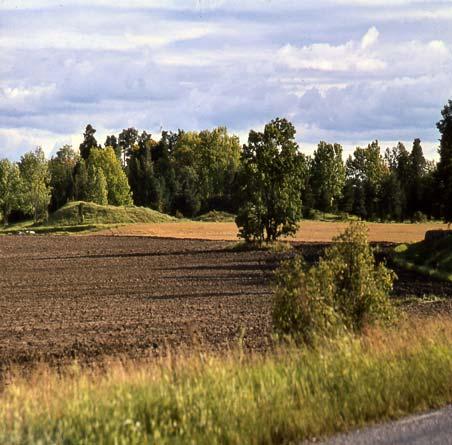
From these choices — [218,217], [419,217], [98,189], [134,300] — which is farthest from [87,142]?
[134,300]

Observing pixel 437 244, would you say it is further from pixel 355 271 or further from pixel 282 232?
pixel 355 271

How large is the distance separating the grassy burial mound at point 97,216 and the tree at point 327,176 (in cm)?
2526

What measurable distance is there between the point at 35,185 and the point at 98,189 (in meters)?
8.97

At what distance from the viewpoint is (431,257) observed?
144 ft

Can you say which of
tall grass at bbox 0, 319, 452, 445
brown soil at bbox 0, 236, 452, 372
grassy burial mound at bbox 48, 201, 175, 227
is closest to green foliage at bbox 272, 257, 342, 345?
brown soil at bbox 0, 236, 452, 372

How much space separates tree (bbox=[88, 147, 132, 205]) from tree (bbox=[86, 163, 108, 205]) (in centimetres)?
566

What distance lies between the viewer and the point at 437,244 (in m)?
45.8

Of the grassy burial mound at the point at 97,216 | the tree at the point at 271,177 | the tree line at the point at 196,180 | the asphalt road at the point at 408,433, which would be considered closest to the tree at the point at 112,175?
the tree line at the point at 196,180

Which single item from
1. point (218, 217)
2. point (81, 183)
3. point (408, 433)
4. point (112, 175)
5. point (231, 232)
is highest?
point (112, 175)

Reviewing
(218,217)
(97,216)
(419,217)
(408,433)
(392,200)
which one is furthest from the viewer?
(392,200)

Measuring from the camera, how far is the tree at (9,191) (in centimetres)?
13325

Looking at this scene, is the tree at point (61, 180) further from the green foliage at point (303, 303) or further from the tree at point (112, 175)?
the green foliage at point (303, 303)

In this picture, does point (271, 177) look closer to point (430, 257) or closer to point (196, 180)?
point (430, 257)

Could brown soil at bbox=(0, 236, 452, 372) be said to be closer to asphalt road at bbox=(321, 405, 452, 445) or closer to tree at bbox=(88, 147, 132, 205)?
asphalt road at bbox=(321, 405, 452, 445)
